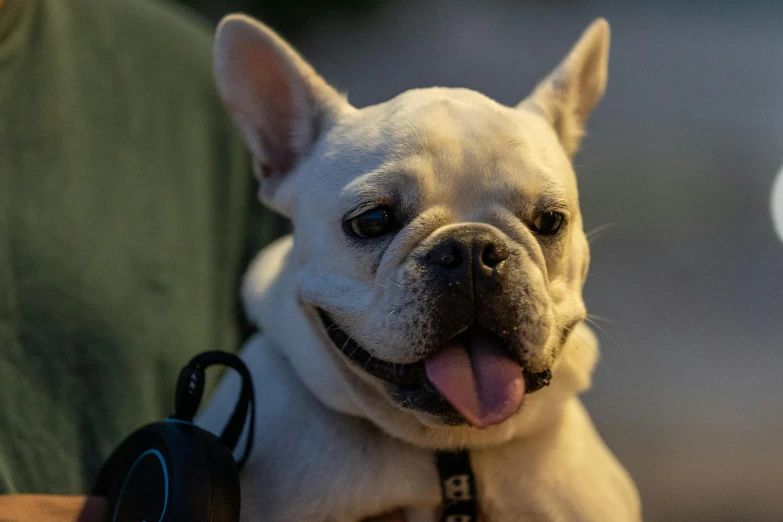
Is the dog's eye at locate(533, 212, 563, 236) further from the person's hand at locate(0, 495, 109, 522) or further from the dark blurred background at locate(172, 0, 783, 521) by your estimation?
the dark blurred background at locate(172, 0, 783, 521)

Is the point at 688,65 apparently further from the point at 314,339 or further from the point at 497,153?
the point at 314,339

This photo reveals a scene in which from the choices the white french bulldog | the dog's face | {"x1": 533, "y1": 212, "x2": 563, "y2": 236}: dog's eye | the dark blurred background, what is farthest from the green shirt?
{"x1": 533, "y1": 212, "x2": 563, "y2": 236}: dog's eye

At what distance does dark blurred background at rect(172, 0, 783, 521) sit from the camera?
5.05 feet

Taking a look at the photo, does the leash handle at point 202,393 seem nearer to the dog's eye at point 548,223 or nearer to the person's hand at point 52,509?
the person's hand at point 52,509

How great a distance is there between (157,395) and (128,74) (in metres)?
0.63

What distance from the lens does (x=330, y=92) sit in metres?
0.93

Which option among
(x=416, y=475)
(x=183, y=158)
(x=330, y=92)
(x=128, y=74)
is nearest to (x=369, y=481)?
(x=416, y=475)

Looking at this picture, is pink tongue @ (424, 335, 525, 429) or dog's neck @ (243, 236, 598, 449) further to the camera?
dog's neck @ (243, 236, 598, 449)

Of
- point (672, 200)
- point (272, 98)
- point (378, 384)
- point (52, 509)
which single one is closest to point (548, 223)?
point (378, 384)

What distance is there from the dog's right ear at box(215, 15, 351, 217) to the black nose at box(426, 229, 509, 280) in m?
0.32

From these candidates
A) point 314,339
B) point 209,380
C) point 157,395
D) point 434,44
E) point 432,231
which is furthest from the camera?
point 434,44

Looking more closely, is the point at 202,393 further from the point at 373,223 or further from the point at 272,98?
the point at 272,98

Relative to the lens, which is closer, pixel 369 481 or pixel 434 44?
pixel 369 481

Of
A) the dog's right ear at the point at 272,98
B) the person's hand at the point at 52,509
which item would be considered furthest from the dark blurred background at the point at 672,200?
the person's hand at the point at 52,509
